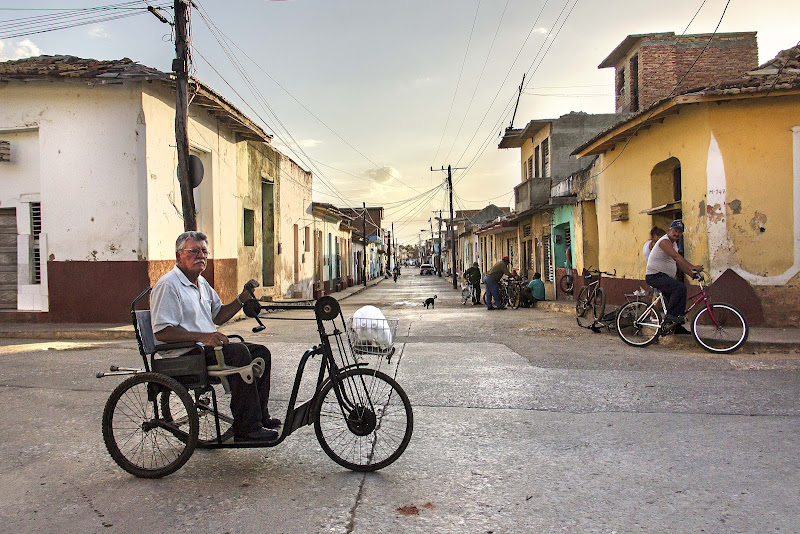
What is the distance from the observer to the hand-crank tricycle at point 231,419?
3.64 m

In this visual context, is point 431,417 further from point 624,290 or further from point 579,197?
point 579,197

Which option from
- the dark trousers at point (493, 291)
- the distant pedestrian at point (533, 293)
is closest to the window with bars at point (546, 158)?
the distant pedestrian at point (533, 293)

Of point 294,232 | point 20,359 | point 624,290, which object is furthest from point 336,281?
point 20,359

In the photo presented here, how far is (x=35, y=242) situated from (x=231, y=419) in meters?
11.0

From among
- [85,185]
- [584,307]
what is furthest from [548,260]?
[85,185]

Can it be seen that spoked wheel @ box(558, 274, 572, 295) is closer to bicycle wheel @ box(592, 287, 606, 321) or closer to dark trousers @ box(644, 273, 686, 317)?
bicycle wheel @ box(592, 287, 606, 321)

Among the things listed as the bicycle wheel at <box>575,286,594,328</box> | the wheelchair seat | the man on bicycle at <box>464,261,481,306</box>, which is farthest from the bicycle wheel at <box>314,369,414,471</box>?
the man on bicycle at <box>464,261,481,306</box>

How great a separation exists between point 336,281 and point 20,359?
26.6 m

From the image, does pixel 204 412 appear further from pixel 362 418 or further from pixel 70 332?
pixel 70 332

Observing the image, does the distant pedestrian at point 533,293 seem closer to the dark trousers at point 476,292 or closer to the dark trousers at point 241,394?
the dark trousers at point 476,292

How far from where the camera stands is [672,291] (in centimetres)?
845

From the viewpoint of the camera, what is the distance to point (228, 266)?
1555cm

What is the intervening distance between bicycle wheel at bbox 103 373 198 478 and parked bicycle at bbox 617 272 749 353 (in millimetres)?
7005

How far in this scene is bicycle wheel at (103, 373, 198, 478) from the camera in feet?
11.9
